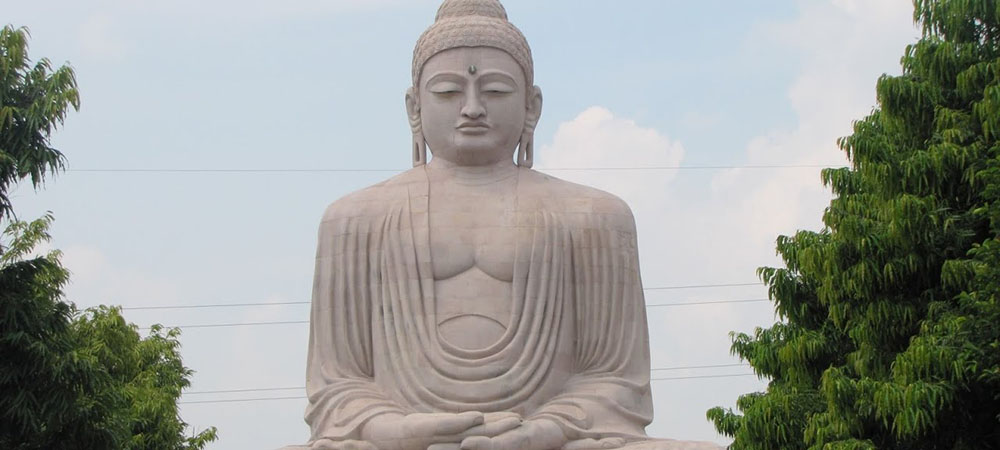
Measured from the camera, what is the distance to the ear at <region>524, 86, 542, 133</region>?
616 inches

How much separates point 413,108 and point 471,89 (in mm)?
626

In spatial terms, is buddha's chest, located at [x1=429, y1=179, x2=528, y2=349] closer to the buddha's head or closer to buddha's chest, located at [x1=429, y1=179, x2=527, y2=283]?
buddha's chest, located at [x1=429, y1=179, x2=527, y2=283]

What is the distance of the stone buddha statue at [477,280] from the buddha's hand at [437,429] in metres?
0.23

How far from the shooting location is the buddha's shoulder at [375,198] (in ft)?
50.4

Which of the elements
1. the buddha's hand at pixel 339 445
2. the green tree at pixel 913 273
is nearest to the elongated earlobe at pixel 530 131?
the buddha's hand at pixel 339 445

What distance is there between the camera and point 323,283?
1527 cm

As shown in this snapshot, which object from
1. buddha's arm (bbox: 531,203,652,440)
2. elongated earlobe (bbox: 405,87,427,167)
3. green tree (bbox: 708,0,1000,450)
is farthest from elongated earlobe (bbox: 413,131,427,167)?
green tree (bbox: 708,0,1000,450)

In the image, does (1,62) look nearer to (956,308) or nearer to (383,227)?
(383,227)

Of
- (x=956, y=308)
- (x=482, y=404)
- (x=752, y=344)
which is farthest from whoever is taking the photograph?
(x=752, y=344)

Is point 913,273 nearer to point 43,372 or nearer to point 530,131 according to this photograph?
point 530,131

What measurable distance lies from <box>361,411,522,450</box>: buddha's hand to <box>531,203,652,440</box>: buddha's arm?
2.60ft

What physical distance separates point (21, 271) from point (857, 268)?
8885 mm

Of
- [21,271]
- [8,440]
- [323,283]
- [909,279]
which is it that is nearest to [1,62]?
[21,271]

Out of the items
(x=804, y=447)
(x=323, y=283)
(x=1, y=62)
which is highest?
(x=1, y=62)
